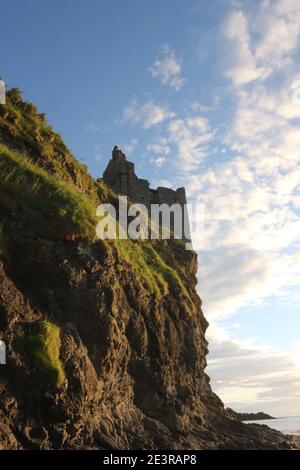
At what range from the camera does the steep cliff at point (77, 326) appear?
1215cm

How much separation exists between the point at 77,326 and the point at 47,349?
2.36 m

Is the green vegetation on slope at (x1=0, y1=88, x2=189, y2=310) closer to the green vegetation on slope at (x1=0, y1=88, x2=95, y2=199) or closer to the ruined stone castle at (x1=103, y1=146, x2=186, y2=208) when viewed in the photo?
the green vegetation on slope at (x1=0, y1=88, x2=95, y2=199)

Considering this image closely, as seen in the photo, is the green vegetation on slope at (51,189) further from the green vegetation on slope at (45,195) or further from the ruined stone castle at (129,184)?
the ruined stone castle at (129,184)

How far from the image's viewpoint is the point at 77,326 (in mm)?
14789

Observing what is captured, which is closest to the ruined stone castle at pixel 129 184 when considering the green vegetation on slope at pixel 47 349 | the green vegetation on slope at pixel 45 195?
the green vegetation on slope at pixel 45 195

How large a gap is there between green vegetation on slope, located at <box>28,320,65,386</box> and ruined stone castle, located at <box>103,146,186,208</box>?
2494cm

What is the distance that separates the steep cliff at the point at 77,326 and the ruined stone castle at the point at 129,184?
12887 mm

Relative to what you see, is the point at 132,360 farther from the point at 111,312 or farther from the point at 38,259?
the point at 38,259

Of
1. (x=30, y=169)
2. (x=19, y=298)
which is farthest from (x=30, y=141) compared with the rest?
(x=19, y=298)

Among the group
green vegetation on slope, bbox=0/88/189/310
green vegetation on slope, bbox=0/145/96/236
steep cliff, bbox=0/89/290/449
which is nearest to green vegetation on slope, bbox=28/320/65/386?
steep cliff, bbox=0/89/290/449

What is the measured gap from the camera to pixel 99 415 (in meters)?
14.9

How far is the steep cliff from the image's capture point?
12.1 meters

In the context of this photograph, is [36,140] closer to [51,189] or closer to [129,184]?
[51,189]
